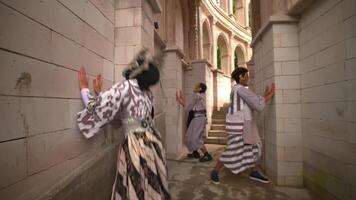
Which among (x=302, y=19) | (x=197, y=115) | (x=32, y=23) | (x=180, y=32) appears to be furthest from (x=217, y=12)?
(x=32, y=23)

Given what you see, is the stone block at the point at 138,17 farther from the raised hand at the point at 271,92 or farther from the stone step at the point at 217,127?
the stone step at the point at 217,127

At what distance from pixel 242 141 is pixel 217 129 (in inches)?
157

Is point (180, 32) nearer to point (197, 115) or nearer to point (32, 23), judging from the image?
point (197, 115)

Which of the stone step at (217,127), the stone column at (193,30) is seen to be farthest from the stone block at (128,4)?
the stone column at (193,30)

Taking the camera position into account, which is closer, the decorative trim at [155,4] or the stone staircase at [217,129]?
the decorative trim at [155,4]

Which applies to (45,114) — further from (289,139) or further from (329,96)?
(289,139)

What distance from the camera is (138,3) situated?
254cm

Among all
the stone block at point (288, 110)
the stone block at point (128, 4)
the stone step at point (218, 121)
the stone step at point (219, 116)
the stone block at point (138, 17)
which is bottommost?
the stone step at point (218, 121)

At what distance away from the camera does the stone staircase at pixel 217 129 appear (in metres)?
6.58

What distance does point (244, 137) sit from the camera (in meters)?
3.21

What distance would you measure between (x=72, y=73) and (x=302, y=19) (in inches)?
118

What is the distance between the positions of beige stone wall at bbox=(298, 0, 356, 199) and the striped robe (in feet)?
2.20

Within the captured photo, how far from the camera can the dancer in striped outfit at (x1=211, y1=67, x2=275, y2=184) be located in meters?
3.17

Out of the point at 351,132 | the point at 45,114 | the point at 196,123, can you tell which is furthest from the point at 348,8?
the point at 196,123
